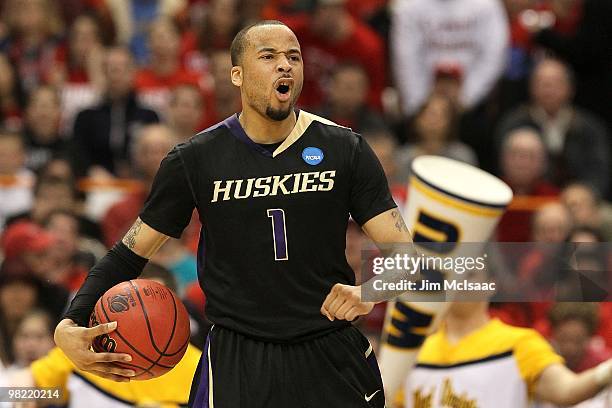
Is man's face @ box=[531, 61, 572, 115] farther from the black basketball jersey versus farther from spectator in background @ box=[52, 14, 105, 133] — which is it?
the black basketball jersey

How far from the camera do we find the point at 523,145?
30.3 ft

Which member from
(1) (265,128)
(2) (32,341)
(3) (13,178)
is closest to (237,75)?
(1) (265,128)

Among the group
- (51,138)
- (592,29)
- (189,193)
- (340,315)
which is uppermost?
(189,193)

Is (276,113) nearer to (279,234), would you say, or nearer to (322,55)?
(279,234)

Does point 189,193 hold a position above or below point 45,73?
above

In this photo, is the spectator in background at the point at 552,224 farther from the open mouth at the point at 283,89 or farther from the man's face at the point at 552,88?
the open mouth at the point at 283,89

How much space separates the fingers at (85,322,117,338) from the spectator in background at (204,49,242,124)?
5771mm

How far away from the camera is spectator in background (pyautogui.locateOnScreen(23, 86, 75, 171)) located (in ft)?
34.6

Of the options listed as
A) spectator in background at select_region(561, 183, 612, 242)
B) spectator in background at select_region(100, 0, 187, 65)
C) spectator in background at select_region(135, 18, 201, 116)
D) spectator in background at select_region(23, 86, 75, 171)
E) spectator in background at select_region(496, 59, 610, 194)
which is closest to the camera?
spectator in background at select_region(561, 183, 612, 242)

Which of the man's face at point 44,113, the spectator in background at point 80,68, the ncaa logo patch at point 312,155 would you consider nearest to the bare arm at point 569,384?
the ncaa logo patch at point 312,155

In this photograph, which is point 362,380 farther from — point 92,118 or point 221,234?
point 92,118


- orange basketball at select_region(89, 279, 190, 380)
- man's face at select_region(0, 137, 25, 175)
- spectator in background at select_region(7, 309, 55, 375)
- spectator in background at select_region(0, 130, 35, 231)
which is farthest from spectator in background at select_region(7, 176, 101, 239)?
orange basketball at select_region(89, 279, 190, 380)

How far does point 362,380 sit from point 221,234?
29.6 inches

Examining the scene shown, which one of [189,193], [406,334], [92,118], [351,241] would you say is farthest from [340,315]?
[92,118]
